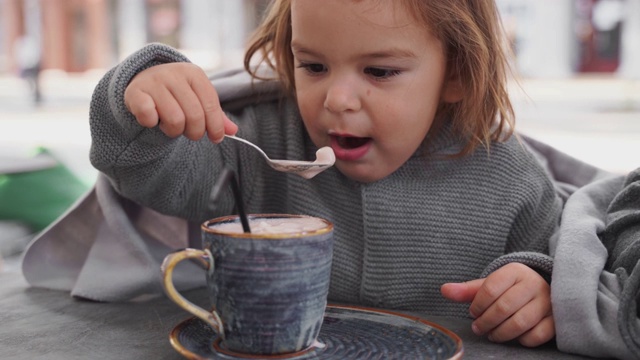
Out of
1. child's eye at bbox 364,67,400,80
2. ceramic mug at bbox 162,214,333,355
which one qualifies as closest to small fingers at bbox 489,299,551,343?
ceramic mug at bbox 162,214,333,355

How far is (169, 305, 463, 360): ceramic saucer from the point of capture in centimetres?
60

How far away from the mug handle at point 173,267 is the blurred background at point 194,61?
0.57 meters

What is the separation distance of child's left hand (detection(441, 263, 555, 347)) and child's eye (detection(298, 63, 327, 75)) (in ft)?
0.93

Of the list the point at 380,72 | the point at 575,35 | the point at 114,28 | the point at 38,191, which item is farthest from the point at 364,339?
the point at 114,28

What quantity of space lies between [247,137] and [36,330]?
397mm

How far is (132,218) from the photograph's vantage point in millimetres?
1025

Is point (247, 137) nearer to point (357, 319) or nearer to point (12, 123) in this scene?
point (357, 319)

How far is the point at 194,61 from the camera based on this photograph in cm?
880

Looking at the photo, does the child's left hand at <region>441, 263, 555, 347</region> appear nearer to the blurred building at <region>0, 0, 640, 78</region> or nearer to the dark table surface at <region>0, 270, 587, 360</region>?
the dark table surface at <region>0, 270, 587, 360</region>

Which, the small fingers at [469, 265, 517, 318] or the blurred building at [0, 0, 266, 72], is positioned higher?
the small fingers at [469, 265, 517, 318]

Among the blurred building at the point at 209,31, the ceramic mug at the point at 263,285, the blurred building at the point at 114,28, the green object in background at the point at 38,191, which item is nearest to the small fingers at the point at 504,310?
the ceramic mug at the point at 263,285

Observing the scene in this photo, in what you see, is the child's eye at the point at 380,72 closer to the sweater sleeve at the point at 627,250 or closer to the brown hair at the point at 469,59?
the brown hair at the point at 469,59

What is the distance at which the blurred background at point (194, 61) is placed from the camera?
2.04 meters

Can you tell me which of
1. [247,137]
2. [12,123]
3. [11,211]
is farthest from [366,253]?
[12,123]
